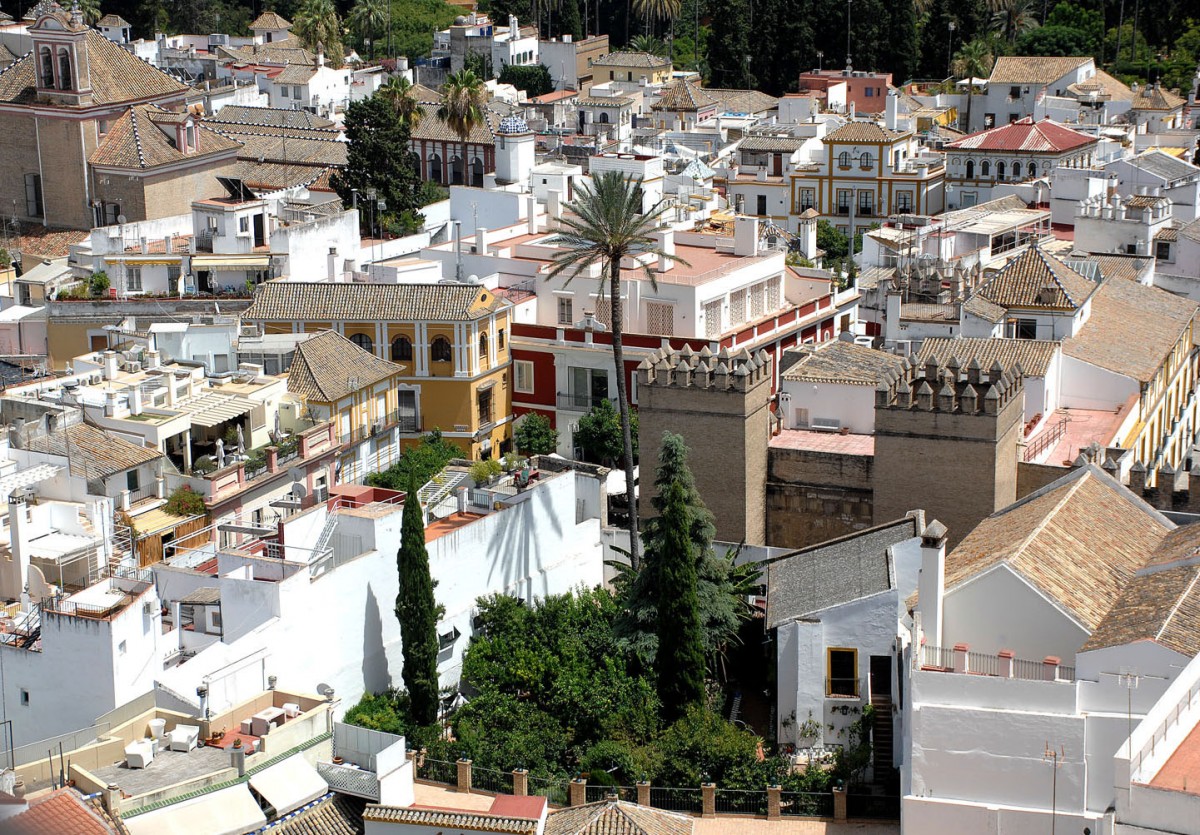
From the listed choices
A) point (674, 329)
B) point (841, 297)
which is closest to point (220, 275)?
point (674, 329)

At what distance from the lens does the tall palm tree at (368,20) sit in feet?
406

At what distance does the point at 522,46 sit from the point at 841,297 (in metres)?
66.0

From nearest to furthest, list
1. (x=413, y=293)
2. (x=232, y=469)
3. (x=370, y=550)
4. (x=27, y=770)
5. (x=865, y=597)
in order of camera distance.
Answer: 1. (x=27, y=770)
2. (x=865, y=597)
3. (x=370, y=550)
4. (x=232, y=469)
5. (x=413, y=293)

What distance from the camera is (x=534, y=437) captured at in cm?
5312

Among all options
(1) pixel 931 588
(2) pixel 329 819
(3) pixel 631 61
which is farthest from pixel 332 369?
(3) pixel 631 61

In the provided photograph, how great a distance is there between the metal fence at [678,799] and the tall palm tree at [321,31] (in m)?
83.5

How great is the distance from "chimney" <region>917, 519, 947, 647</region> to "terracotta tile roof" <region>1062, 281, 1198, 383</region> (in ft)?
54.8

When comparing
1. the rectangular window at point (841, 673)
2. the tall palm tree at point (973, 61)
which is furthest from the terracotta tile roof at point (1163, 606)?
the tall palm tree at point (973, 61)

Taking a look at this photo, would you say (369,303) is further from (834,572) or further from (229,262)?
(834,572)

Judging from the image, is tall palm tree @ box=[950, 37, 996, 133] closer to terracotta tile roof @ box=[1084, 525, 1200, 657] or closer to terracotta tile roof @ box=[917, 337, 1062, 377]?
terracotta tile roof @ box=[917, 337, 1062, 377]

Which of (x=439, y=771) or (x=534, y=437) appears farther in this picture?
(x=534, y=437)

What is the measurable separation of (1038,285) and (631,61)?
2775 inches

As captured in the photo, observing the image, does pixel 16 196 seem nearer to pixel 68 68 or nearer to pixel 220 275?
pixel 68 68

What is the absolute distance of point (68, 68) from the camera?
67938mm
